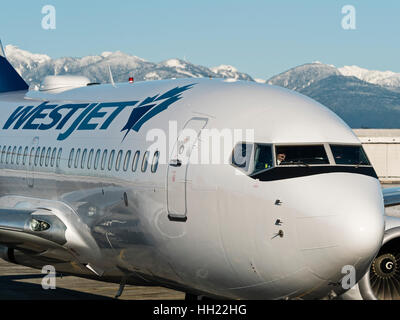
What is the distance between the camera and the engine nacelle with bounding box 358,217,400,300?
51.5 feet

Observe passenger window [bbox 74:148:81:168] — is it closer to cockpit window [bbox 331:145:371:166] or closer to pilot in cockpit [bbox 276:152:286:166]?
pilot in cockpit [bbox 276:152:286:166]

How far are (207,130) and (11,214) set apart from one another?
19.3 ft

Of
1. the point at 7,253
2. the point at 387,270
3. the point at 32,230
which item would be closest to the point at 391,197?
the point at 387,270

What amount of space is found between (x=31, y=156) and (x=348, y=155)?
9049mm

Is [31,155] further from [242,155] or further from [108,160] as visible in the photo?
[242,155]

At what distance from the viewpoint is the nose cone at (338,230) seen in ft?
38.4

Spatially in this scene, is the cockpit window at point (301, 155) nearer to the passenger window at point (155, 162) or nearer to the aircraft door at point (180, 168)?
the aircraft door at point (180, 168)

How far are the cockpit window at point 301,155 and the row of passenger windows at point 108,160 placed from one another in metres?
2.48

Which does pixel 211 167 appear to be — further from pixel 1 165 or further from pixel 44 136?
pixel 1 165

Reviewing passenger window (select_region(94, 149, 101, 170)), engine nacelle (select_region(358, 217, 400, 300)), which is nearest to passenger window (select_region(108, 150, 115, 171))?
passenger window (select_region(94, 149, 101, 170))

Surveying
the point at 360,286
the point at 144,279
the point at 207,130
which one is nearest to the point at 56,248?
the point at 144,279

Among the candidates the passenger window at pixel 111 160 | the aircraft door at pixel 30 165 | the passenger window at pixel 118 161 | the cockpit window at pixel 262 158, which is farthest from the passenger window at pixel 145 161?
the aircraft door at pixel 30 165

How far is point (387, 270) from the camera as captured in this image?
16125 millimetres

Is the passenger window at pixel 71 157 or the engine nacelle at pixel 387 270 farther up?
the passenger window at pixel 71 157
